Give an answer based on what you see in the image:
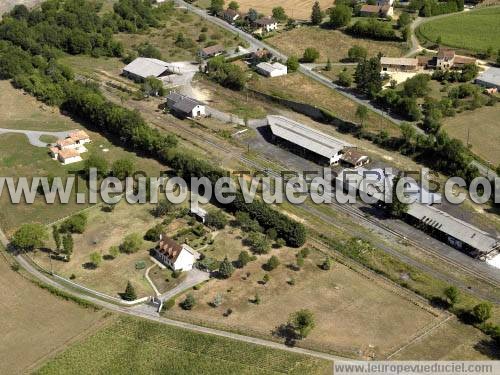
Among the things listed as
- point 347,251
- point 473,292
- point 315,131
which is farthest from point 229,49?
point 473,292

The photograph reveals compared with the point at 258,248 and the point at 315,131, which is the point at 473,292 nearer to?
the point at 258,248

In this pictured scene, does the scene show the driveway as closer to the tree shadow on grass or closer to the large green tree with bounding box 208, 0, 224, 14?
the tree shadow on grass

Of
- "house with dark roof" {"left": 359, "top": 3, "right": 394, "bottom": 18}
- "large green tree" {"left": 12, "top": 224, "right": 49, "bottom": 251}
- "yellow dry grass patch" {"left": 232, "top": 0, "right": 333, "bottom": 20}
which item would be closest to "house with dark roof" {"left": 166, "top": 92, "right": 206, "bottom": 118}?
"large green tree" {"left": 12, "top": 224, "right": 49, "bottom": 251}

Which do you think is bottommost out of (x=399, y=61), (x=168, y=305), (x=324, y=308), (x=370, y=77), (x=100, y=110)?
(x=168, y=305)

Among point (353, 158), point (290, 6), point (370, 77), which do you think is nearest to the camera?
point (353, 158)

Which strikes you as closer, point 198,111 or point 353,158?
point 353,158

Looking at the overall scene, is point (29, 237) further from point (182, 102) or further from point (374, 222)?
point (182, 102)

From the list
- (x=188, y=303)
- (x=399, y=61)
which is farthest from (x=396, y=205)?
(x=399, y=61)
